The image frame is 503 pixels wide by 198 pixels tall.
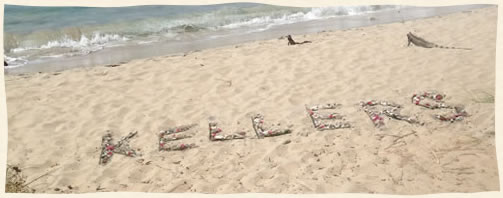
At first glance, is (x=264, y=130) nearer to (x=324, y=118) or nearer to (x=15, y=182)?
(x=324, y=118)

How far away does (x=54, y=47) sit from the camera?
23.9ft

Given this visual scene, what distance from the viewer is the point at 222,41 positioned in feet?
25.7

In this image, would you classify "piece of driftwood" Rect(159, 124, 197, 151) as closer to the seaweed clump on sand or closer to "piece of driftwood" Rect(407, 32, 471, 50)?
the seaweed clump on sand

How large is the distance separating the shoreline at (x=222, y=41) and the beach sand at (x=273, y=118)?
490 mm

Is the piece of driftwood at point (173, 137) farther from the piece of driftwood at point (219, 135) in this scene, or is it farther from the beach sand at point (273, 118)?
the piece of driftwood at point (219, 135)

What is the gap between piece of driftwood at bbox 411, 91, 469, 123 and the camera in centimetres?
438

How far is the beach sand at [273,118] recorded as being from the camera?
146 inches

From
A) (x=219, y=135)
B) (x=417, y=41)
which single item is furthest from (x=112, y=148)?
(x=417, y=41)

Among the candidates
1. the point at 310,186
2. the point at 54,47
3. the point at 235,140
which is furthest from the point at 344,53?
the point at 54,47

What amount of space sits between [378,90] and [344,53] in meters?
1.41

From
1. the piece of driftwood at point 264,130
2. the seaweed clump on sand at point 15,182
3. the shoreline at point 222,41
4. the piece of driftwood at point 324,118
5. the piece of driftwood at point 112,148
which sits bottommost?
the seaweed clump on sand at point 15,182

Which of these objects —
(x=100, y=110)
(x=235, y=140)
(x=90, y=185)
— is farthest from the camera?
(x=100, y=110)

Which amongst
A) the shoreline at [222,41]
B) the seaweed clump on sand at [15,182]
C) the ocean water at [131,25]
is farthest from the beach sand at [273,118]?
the ocean water at [131,25]
